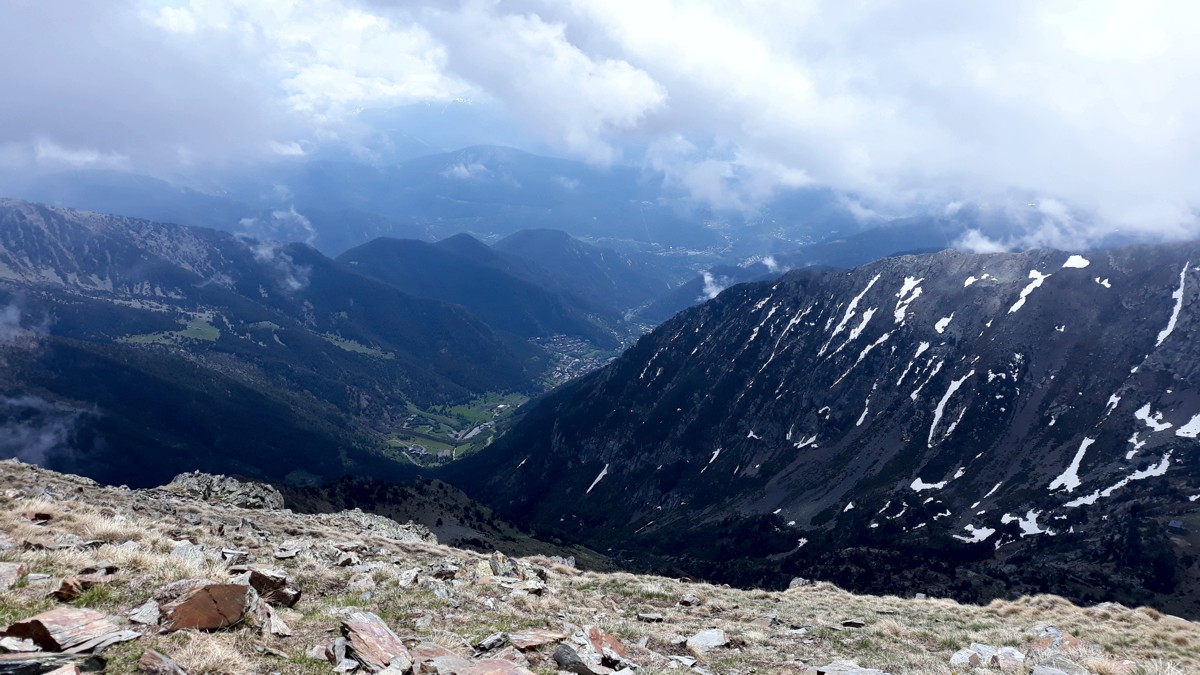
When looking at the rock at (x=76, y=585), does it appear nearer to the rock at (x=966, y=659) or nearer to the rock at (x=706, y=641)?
the rock at (x=706, y=641)

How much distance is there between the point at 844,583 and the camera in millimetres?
160875

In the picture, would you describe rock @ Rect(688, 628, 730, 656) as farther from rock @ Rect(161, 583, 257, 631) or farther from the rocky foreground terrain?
rock @ Rect(161, 583, 257, 631)

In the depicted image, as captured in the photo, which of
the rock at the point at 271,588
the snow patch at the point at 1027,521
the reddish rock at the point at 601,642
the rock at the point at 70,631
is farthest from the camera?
the snow patch at the point at 1027,521

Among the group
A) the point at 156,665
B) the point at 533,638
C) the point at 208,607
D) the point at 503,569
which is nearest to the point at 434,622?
the point at 533,638

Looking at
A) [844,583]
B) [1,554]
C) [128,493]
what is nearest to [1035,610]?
[1,554]

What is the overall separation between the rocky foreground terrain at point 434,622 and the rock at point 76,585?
0.17 ft

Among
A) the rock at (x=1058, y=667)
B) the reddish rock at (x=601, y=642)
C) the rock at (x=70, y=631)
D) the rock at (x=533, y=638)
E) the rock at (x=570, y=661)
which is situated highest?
the rock at (x=1058, y=667)

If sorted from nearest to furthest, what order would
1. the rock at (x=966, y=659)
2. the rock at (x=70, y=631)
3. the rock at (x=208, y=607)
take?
1. the rock at (x=70, y=631)
2. the rock at (x=208, y=607)
3. the rock at (x=966, y=659)

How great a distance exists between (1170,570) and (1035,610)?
160050 mm

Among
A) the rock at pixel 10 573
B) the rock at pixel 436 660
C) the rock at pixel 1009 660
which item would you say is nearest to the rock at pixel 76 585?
the rock at pixel 10 573

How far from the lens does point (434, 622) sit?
65.8 feet

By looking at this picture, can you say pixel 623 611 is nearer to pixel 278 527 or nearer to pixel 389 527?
pixel 278 527

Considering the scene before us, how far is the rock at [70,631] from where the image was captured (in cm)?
1207

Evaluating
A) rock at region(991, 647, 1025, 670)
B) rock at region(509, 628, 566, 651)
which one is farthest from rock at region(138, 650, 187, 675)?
rock at region(991, 647, 1025, 670)
